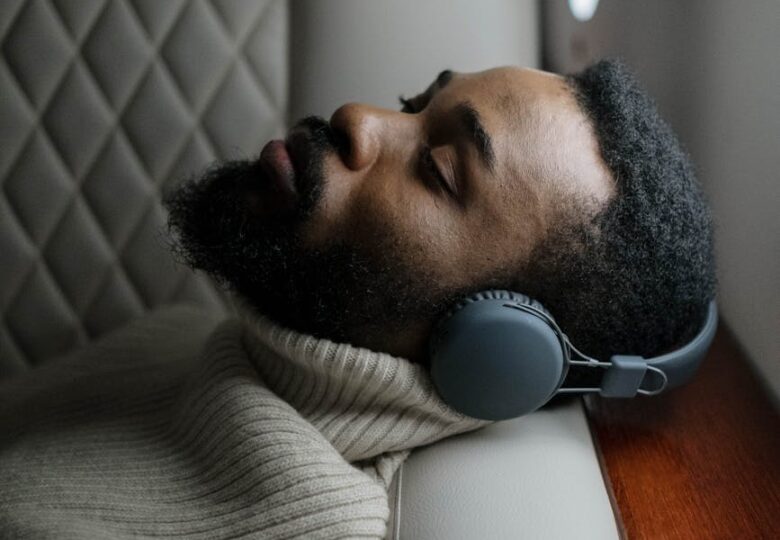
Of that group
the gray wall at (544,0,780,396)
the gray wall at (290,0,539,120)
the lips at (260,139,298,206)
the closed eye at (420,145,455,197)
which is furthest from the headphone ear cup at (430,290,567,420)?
the gray wall at (290,0,539,120)

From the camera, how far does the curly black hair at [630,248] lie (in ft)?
2.55

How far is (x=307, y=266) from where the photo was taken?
32.6 inches

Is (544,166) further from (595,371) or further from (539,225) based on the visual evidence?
(595,371)

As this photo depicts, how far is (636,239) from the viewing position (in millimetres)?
781

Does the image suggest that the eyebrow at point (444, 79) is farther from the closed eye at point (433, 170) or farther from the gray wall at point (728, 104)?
the gray wall at point (728, 104)

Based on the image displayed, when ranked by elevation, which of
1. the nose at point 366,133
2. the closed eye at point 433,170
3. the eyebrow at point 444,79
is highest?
the eyebrow at point 444,79

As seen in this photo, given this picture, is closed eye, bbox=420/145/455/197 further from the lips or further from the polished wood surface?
the polished wood surface

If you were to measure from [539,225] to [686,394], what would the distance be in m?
0.35

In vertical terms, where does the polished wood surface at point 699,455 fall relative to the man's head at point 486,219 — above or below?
below

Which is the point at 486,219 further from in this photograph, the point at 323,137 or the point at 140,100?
the point at 140,100

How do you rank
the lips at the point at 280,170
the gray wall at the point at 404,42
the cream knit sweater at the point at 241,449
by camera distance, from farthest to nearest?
the gray wall at the point at 404,42 < the lips at the point at 280,170 < the cream knit sweater at the point at 241,449

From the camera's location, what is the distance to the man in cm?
77

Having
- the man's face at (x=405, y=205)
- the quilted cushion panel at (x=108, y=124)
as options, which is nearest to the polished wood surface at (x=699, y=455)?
the man's face at (x=405, y=205)

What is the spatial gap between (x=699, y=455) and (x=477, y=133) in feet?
1.43
